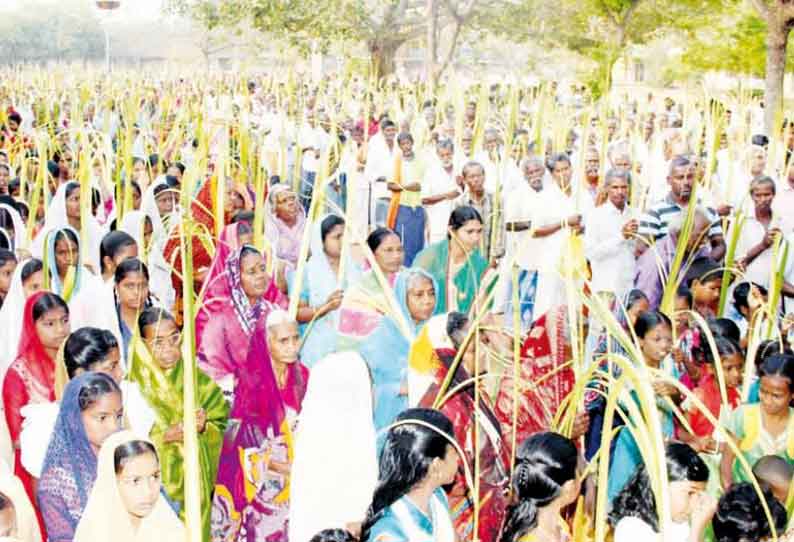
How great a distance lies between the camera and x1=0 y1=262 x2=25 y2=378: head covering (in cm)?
437

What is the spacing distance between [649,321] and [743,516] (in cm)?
122

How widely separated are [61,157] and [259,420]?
167 inches

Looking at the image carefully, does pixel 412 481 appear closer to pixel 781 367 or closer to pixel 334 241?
pixel 781 367

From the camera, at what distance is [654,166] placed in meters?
7.07

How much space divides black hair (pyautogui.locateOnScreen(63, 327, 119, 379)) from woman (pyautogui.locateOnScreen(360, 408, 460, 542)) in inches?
46.4

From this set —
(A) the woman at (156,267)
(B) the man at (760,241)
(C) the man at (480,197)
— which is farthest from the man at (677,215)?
(A) the woman at (156,267)

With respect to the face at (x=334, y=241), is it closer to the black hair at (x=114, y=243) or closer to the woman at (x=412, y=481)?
the black hair at (x=114, y=243)

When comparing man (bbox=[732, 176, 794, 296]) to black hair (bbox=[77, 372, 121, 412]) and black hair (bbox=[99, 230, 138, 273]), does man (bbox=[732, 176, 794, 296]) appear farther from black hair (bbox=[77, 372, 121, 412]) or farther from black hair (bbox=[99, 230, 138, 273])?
black hair (bbox=[77, 372, 121, 412])

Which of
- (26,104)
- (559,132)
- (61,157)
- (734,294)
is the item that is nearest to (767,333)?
(734,294)

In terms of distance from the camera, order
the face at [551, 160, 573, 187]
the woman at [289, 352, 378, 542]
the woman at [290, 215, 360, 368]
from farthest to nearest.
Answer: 1. the face at [551, 160, 573, 187]
2. the woman at [290, 215, 360, 368]
3. the woman at [289, 352, 378, 542]

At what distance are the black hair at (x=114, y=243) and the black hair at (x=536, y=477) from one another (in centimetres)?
261

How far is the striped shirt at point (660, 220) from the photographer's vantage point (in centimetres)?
571

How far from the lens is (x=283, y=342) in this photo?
3777mm

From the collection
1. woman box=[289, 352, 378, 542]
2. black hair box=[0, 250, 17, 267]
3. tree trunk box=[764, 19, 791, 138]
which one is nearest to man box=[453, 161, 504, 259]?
black hair box=[0, 250, 17, 267]
